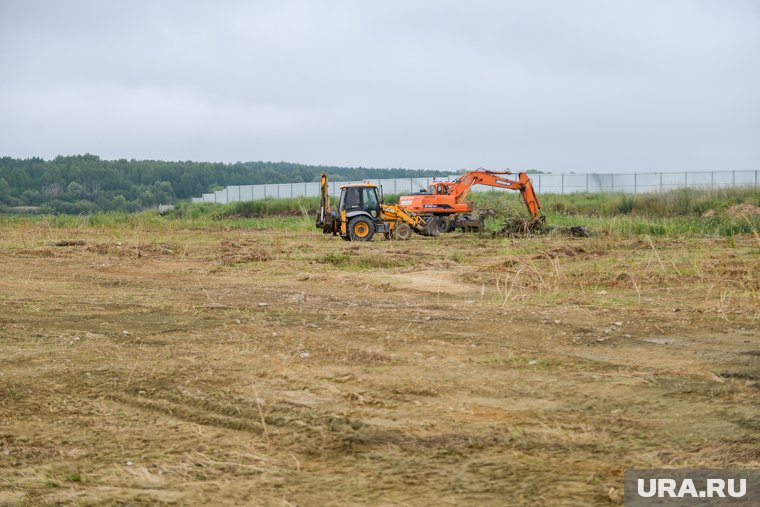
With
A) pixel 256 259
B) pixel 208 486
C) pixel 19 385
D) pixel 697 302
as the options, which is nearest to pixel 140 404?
pixel 19 385

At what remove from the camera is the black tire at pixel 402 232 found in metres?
28.2

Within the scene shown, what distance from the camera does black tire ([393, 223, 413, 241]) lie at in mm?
28219

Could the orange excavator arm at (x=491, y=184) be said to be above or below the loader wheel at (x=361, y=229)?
above

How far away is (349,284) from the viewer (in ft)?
49.0

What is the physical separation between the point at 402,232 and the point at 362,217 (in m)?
1.65

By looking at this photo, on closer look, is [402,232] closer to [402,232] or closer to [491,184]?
[402,232]

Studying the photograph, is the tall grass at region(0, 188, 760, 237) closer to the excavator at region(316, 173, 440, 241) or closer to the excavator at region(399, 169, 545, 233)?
the excavator at region(399, 169, 545, 233)

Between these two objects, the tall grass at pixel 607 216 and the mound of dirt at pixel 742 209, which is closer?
the tall grass at pixel 607 216

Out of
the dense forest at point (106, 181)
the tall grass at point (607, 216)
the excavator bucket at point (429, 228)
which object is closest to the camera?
the tall grass at point (607, 216)

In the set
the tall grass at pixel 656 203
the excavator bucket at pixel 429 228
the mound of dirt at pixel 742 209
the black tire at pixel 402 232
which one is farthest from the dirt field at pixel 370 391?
the tall grass at pixel 656 203

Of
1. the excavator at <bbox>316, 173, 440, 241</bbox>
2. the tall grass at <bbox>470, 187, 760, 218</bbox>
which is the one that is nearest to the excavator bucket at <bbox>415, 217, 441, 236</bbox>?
the excavator at <bbox>316, 173, 440, 241</bbox>

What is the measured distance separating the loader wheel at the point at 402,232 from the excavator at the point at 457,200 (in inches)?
72.2

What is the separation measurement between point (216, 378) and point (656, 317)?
17.8ft

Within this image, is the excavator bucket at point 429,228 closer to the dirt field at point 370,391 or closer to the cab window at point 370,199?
the cab window at point 370,199
